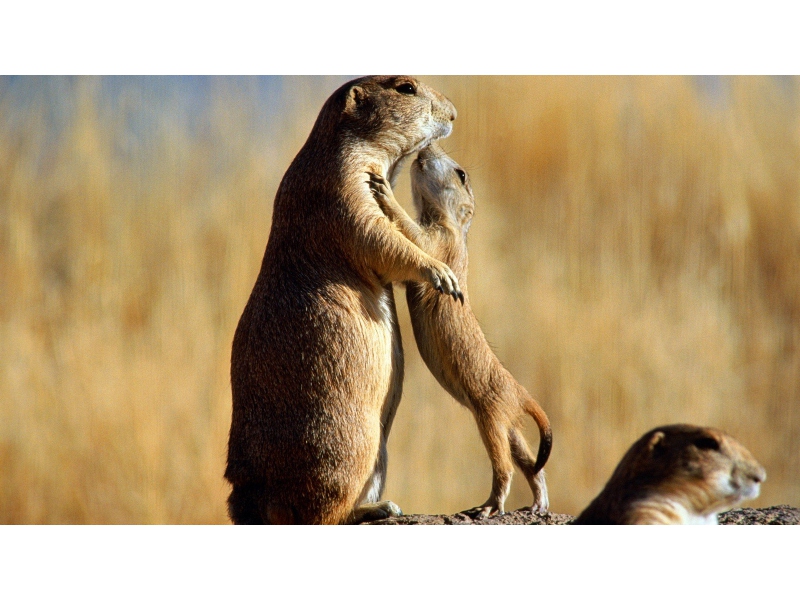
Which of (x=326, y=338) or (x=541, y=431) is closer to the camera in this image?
(x=326, y=338)

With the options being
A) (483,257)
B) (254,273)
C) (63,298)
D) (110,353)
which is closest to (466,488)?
(483,257)

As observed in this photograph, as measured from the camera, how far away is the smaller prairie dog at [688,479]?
464 cm

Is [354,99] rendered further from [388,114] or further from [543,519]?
[543,519]

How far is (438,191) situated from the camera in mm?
6297

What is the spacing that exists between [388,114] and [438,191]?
0.60m

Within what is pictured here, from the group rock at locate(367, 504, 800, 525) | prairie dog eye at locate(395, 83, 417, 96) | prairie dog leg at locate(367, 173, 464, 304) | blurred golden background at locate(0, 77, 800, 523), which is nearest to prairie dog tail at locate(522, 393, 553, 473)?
rock at locate(367, 504, 800, 525)

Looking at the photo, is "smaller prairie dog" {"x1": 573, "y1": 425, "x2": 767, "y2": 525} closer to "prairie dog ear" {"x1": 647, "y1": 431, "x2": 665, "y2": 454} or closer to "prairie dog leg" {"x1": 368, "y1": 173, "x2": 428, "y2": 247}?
"prairie dog ear" {"x1": 647, "y1": 431, "x2": 665, "y2": 454}

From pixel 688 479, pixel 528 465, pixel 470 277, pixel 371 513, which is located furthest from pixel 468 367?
pixel 470 277

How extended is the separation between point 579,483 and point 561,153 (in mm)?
2711

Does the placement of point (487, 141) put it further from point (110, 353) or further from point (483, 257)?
point (110, 353)

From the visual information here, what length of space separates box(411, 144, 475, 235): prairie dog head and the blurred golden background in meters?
1.60

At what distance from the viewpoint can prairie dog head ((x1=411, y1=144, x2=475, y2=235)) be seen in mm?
6293

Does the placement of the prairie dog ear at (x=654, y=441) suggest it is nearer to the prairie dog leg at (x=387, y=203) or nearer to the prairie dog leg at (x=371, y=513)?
the prairie dog leg at (x=371, y=513)

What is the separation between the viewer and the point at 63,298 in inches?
321
